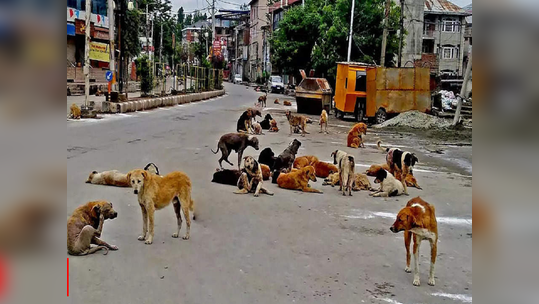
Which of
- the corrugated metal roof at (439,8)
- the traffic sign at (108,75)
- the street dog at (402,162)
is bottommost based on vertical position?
the street dog at (402,162)

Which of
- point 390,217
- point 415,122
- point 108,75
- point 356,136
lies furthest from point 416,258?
point 108,75

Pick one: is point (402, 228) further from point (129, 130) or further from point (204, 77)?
point (204, 77)

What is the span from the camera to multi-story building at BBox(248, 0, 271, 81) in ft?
316

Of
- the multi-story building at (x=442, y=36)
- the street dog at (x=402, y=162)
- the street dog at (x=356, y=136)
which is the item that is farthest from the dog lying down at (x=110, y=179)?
the multi-story building at (x=442, y=36)

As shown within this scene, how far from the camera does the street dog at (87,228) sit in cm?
583

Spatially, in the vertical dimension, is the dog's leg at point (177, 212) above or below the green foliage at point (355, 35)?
below

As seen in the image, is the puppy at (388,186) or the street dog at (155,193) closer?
the street dog at (155,193)

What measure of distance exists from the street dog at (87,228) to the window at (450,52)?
182ft

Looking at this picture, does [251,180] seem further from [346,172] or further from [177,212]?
[177,212]

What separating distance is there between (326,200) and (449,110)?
2944cm

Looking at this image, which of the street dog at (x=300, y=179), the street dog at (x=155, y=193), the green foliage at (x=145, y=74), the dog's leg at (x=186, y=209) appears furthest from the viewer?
the green foliage at (x=145, y=74)

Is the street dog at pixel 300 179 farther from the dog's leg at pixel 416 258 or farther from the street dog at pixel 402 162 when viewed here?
the dog's leg at pixel 416 258

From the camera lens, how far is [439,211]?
9.00 meters
